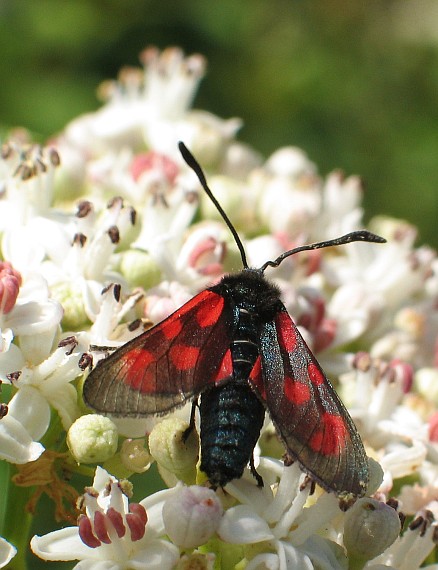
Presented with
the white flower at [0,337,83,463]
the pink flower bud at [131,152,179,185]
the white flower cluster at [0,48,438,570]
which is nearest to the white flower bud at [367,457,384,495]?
the white flower cluster at [0,48,438,570]

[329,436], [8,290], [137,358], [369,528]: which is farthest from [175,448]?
[8,290]

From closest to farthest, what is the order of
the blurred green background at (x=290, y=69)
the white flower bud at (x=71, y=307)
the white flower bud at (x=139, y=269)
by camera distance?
the white flower bud at (x=71, y=307) → the white flower bud at (x=139, y=269) → the blurred green background at (x=290, y=69)

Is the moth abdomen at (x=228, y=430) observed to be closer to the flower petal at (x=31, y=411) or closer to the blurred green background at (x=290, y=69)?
the flower petal at (x=31, y=411)

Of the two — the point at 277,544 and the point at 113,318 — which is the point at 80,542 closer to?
the point at 277,544

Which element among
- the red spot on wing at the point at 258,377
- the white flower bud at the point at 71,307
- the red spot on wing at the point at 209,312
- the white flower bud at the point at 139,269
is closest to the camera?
the red spot on wing at the point at 258,377

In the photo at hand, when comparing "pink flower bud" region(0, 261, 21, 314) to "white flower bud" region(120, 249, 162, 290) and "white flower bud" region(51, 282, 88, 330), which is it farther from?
"white flower bud" region(120, 249, 162, 290)

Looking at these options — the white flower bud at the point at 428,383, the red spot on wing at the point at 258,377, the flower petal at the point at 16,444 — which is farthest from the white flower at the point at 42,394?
the white flower bud at the point at 428,383

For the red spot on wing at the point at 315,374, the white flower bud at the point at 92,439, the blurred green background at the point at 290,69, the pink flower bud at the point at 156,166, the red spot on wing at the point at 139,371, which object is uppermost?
the blurred green background at the point at 290,69
